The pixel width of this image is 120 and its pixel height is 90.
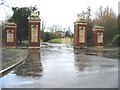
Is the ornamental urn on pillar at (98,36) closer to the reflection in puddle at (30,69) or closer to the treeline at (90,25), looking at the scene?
the treeline at (90,25)

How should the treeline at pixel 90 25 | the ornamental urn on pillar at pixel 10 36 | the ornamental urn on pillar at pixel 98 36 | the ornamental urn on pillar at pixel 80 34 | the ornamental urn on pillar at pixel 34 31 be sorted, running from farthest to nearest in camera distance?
the treeline at pixel 90 25
the ornamental urn on pillar at pixel 98 36
the ornamental urn on pillar at pixel 80 34
the ornamental urn on pillar at pixel 10 36
the ornamental urn on pillar at pixel 34 31

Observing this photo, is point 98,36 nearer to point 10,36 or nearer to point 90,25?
point 10,36

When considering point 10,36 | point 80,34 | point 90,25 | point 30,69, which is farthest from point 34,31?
point 30,69

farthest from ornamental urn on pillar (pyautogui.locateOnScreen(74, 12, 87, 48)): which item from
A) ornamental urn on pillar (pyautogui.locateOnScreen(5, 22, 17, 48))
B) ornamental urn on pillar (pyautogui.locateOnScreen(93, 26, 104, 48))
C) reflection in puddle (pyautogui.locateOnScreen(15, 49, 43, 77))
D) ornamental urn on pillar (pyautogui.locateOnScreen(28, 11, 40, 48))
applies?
reflection in puddle (pyautogui.locateOnScreen(15, 49, 43, 77))

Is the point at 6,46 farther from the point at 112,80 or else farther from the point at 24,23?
the point at 112,80

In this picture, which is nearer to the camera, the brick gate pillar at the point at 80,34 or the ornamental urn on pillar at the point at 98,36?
Answer: the brick gate pillar at the point at 80,34

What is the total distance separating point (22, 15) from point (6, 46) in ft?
32.0

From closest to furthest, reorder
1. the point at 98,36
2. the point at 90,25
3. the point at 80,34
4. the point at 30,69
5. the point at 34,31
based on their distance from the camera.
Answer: the point at 30,69, the point at 34,31, the point at 80,34, the point at 98,36, the point at 90,25

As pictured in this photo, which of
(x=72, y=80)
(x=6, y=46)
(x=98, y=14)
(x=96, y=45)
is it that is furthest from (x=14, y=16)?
(x=72, y=80)

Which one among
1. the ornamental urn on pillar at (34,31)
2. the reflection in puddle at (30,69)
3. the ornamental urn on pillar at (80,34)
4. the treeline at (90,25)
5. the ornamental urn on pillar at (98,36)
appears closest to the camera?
the reflection in puddle at (30,69)

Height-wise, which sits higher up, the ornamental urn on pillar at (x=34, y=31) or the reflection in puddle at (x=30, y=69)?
the ornamental urn on pillar at (x=34, y=31)

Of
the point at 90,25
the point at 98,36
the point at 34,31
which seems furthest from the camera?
the point at 90,25

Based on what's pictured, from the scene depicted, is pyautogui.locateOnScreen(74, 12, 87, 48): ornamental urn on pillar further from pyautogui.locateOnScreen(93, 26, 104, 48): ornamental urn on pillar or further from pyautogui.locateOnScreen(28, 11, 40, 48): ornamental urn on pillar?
pyautogui.locateOnScreen(28, 11, 40, 48): ornamental urn on pillar

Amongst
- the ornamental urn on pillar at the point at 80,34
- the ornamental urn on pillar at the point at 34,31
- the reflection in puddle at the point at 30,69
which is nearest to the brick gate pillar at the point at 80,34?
the ornamental urn on pillar at the point at 80,34
